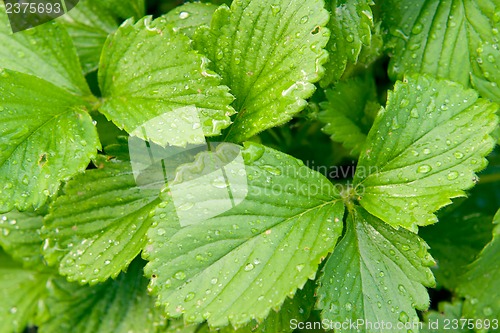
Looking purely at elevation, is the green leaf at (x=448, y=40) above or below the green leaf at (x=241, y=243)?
above

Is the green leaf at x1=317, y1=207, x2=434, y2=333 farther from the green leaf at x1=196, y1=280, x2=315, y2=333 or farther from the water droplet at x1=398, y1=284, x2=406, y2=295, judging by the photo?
the green leaf at x1=196, y1=280, x2=315, y2=333

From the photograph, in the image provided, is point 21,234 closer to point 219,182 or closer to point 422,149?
point 219,182

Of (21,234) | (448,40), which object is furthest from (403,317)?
(21,234)

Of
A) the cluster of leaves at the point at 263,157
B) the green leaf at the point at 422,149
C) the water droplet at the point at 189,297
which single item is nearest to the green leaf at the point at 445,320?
the cluster of leaves at the point at 263,157

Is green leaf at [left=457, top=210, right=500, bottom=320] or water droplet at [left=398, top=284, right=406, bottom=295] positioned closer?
water droplet at [left=398, top=284, right=406, bottom=295]

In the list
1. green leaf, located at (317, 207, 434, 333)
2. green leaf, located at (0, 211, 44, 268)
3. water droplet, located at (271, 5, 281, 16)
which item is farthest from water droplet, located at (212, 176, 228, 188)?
green leaf, located at (0, 211, 44, 268)

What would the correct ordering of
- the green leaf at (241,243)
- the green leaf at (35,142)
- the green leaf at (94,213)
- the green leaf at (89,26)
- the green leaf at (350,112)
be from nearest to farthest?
the green leaf at (241,243) < the green leaf at (35,142) < the green leaf at (94,213) < the green leaf at (350,112) < the green leaf at (89,26)

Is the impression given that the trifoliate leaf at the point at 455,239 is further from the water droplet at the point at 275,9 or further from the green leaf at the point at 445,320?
the water droplet at the point at 275,9
